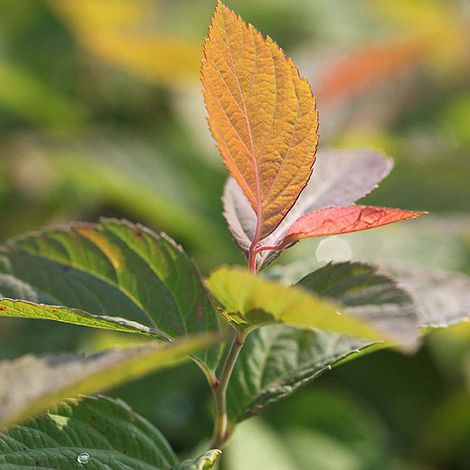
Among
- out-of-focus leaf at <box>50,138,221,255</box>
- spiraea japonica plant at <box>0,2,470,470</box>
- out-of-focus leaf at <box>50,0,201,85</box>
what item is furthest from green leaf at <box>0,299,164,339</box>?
out-of-focus leaf at <box>50,0,201,85</box>

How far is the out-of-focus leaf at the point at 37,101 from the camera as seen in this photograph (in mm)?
1835

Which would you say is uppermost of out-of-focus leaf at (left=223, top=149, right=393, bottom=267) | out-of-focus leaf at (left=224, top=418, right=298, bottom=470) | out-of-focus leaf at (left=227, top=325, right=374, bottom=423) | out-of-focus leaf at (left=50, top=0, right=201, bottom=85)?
out-of-focus leaf at (left=50, top=0, right=201, bottom=85)

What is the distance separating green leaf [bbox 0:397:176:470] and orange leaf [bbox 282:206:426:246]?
189mm

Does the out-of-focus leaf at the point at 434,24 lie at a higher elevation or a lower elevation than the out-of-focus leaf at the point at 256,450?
higher

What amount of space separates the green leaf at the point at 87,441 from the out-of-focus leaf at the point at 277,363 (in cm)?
8

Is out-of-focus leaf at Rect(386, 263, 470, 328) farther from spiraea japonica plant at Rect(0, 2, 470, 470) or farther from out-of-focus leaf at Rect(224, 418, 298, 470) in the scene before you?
out-of-focus leaf at Rect(224, 418, 298, 470)

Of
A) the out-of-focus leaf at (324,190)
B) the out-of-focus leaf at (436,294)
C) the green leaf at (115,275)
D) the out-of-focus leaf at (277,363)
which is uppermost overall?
the out-of-focus leaf at (324,190)

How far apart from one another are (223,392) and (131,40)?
1.21 metres

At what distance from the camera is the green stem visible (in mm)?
609

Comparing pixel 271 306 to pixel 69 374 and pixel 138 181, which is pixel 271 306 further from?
pixel 138 181

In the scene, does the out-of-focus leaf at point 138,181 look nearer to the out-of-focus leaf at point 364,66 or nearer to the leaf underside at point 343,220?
the out-of-focus leaf at point 364,66

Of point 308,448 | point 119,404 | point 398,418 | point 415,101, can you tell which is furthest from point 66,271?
point 415,101

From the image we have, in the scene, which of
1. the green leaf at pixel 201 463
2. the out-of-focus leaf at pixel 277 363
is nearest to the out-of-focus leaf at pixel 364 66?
the out-of-focus leaf at pixel 277 363

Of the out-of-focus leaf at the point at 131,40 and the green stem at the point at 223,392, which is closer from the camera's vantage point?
the green stem at the point at 223,392
